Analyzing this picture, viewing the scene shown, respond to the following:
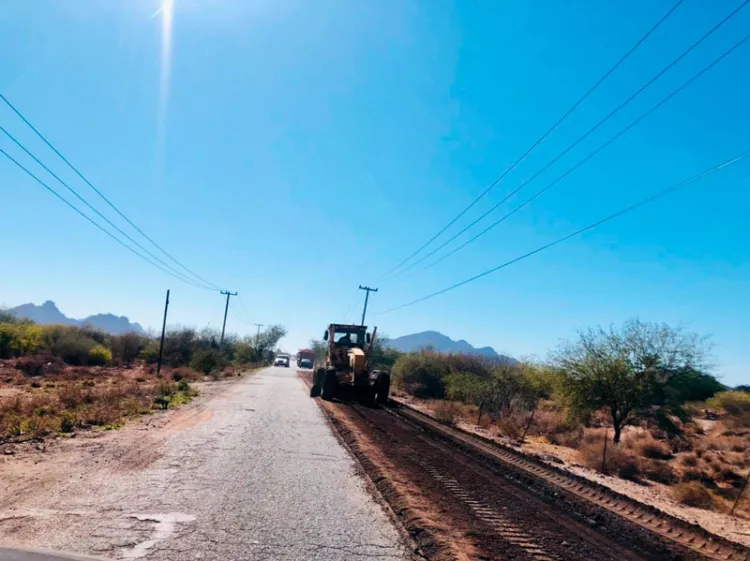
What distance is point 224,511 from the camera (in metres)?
7.05

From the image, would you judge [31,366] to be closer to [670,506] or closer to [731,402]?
[670,506]

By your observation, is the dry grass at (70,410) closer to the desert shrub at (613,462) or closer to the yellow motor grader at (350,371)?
the yellow motor grader at (350,371)

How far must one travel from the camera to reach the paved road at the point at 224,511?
567cm

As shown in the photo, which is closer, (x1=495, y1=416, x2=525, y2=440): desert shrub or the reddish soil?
the reddish soil

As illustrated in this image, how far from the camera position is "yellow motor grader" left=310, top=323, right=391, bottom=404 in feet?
92.1

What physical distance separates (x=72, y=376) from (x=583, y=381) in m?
34.6

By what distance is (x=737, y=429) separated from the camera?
1187 inches

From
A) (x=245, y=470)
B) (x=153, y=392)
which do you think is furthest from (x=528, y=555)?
(x=153, y=392)

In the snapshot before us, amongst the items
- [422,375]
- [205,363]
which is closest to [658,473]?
[422,375]

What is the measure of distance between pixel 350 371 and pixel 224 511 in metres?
21.9

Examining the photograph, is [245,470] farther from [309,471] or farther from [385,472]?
[385,472]

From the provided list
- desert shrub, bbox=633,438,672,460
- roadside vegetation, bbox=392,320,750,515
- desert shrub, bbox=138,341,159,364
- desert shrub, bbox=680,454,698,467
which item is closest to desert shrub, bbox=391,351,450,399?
roadside vegetation, bbox=392,320,750,515

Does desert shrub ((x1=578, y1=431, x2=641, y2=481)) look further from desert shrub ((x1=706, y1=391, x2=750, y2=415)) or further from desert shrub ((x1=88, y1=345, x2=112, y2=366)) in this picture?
desert shrub ((x1=88, y1=345, x2=112, y2=366))

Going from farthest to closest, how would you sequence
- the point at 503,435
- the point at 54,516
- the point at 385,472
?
the point at 503,435 < the point at 385,472 < the point at 54,516
